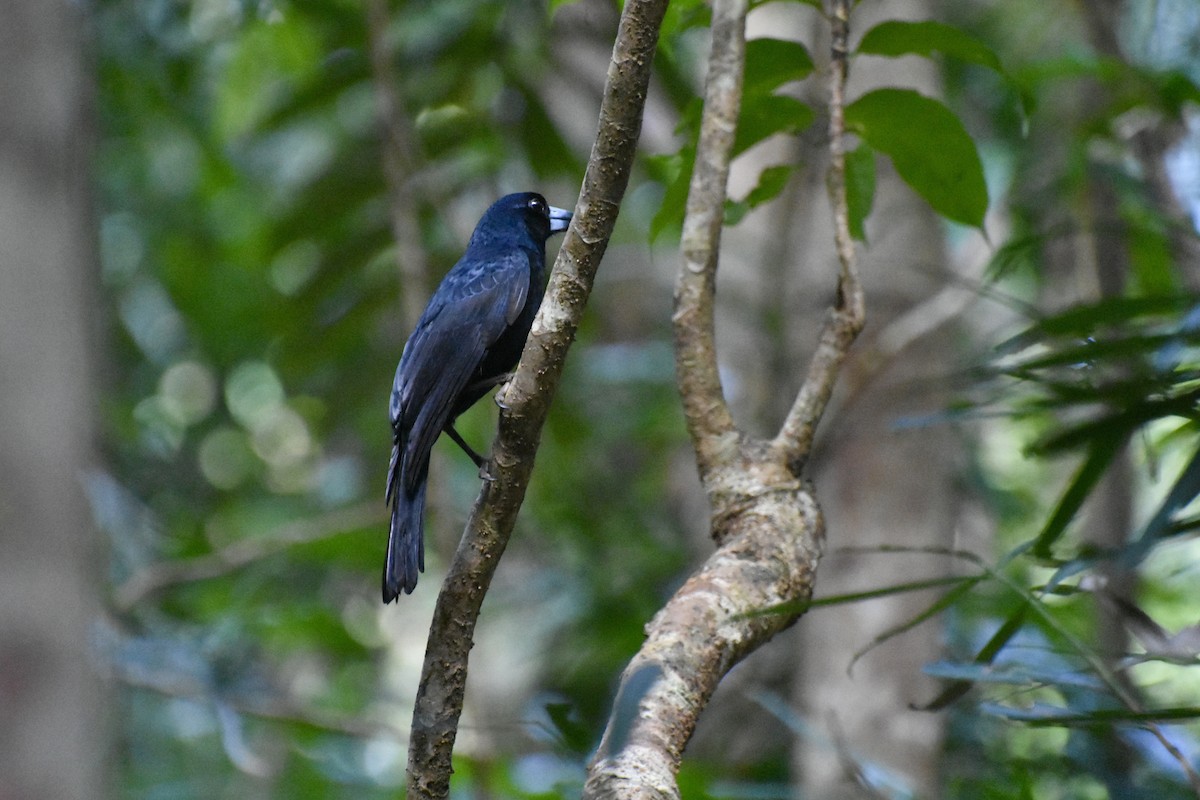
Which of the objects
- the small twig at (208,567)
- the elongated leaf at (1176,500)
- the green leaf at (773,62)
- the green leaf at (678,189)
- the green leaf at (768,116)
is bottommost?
the small twig at (208,567)

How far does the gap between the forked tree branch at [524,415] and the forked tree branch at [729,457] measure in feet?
0.94

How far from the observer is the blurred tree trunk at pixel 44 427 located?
1.47m

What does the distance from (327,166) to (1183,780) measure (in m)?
3.53

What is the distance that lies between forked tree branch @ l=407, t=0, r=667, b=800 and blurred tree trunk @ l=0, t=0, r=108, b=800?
1.54 ft

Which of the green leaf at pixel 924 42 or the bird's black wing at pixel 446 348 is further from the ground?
the green leaf at pixel 924 42

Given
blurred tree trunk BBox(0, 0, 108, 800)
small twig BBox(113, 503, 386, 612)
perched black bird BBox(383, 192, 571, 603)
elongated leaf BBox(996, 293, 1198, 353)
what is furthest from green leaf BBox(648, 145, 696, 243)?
small twig BBox(113, 503, 386, 612)

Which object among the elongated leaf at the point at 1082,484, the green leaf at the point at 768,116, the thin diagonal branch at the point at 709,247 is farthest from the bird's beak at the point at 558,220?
the elongated leaf at the point at 1082,484

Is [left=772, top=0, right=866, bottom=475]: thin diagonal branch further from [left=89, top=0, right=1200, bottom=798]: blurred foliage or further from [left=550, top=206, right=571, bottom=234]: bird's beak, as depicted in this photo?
[left=550, top=206, right=571, bottom=234]: bird's beak

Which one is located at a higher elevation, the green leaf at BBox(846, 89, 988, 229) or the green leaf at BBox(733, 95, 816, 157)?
Result: the green leaf at BBox(733, 95, 816, 157)

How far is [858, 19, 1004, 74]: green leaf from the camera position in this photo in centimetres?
224

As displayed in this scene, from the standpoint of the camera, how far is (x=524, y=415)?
6.01 ft

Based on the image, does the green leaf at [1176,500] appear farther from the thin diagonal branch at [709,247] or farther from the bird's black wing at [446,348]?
the bird's black wing at [446,348]

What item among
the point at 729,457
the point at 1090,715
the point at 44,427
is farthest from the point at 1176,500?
the point at 44,427

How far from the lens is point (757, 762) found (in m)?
4.52
